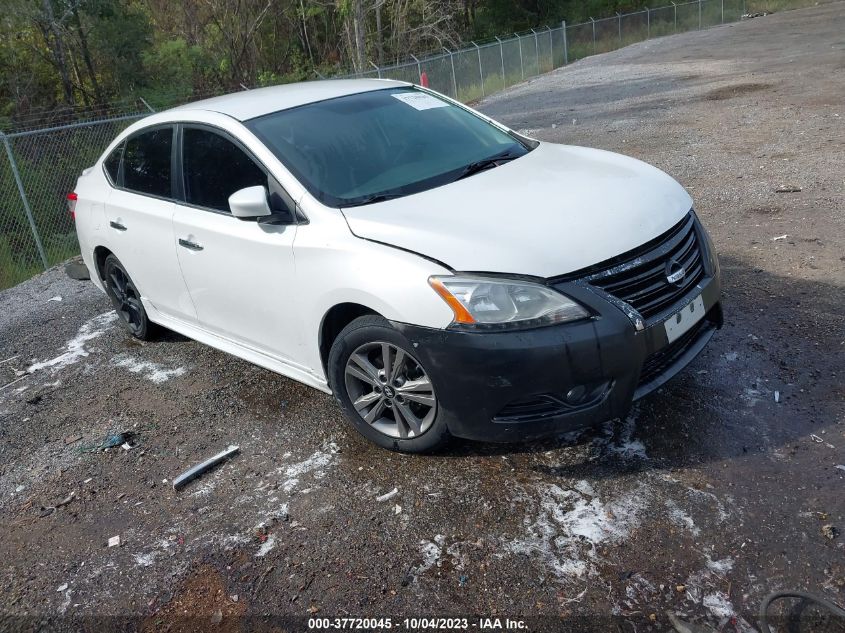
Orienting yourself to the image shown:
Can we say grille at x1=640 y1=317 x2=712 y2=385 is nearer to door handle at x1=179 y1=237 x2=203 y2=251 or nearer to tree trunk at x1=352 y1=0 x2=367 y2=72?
door handle at x1=179 y1=237 x2=203 y2=251

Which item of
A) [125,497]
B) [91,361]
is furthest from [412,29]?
[125,497]

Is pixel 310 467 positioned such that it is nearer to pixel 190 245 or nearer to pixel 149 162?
pixel 190 245

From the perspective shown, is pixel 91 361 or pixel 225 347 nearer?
pixel 225 347

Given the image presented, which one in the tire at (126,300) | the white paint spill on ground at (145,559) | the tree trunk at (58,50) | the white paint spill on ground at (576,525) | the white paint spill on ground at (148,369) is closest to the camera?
the white paint spill on ground at (576,525)

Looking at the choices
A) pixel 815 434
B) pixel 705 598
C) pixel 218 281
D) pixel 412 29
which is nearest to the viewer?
pixel 705 598

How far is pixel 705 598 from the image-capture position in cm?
272

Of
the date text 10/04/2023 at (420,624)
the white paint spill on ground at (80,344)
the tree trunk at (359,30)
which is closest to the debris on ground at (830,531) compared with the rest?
the date text 10/04/2023 at (420,624)

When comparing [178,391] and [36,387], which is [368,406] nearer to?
[178,391]

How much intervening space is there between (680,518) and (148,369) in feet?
12.9

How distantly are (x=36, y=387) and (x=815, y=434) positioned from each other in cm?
514

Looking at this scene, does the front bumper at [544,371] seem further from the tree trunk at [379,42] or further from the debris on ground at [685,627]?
the tree trunk at [379,42]

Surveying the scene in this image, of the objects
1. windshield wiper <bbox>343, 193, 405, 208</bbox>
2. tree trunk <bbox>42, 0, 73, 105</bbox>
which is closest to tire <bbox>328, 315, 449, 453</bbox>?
windshield wiper <bbox>343, 193, 405, 208</bbox>

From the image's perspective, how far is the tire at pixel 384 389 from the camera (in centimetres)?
353

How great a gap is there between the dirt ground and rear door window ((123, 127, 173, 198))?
131 cm
